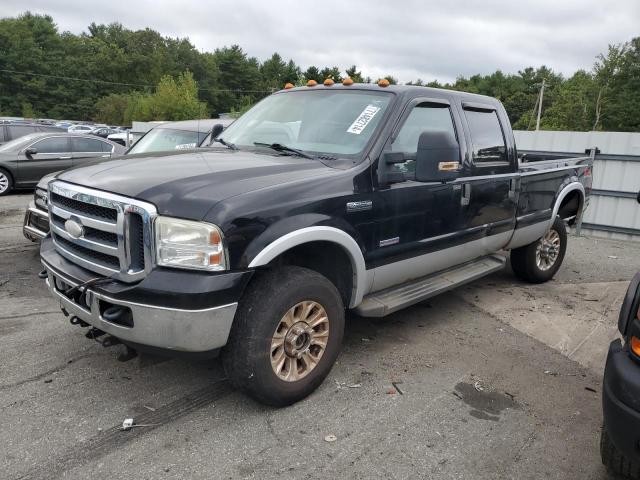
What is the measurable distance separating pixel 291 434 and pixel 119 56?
305ft

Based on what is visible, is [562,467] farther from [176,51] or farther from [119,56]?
[176,51]

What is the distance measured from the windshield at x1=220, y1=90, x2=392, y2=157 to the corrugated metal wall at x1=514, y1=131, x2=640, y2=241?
6.98 metres

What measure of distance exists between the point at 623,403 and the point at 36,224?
605 centimetres

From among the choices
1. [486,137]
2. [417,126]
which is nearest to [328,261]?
[417,126]

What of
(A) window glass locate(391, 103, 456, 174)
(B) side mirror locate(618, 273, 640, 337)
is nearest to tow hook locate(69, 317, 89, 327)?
(A) window glass locate(391, 103, 456, 174)

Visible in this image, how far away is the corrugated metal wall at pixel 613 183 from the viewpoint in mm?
8938

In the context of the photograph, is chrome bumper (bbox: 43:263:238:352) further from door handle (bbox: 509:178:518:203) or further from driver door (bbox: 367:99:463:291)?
door handle (bbox: 509:178:518:203)

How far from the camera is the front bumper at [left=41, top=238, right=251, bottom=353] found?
8.56 ft

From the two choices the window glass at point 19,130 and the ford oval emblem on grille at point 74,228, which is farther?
the window glass at point 19,130

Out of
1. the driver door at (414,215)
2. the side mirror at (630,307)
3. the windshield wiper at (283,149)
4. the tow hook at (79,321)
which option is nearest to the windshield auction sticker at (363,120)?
the driver door at (414,215)

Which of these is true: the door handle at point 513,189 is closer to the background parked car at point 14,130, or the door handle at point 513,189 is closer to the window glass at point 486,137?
the window glass at point 486,137

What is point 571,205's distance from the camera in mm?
6363

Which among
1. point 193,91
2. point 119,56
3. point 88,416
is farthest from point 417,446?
point 119,56

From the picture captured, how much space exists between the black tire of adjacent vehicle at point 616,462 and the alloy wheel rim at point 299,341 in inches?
62.9
